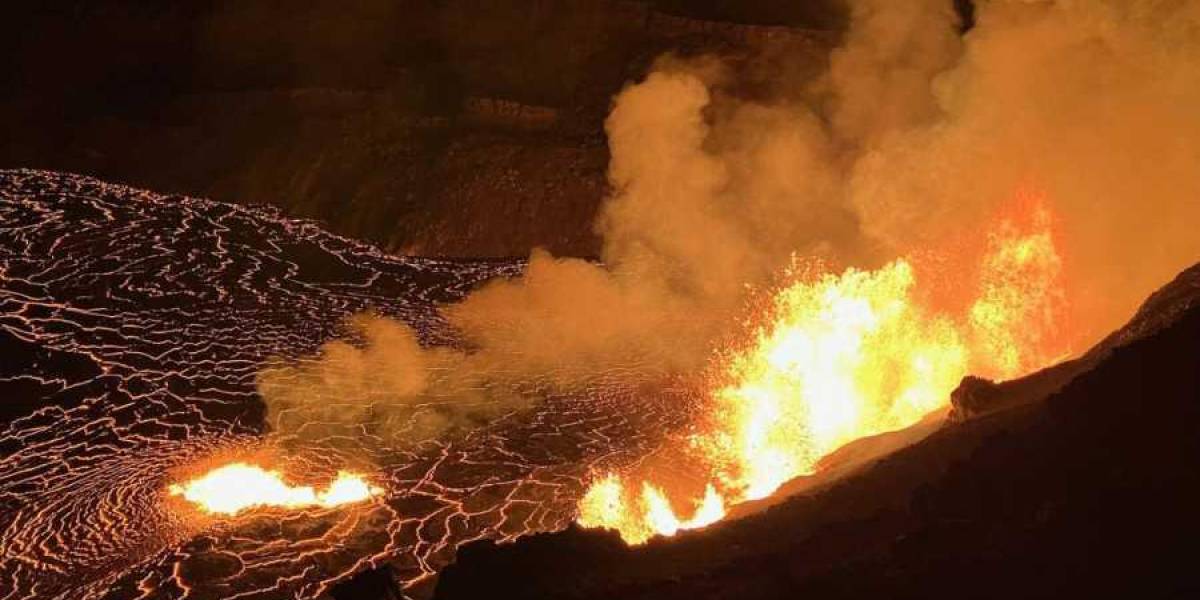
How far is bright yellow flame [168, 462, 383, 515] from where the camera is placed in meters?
11.2

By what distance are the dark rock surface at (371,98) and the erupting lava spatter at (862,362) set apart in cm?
956

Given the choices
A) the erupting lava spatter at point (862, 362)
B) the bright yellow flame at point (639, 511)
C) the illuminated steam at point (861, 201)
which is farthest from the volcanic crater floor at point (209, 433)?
the erupting lava spatter at point (862, 362)

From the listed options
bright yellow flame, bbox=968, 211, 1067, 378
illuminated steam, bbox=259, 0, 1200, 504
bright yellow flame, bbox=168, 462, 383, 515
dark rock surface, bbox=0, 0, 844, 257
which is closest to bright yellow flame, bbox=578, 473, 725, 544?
bright yellow flame, bbox=168, 462, 383, 515

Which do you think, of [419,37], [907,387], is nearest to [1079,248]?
[907,387]

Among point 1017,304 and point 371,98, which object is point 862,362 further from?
point 371,98

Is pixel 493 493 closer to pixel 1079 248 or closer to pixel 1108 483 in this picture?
pixel 1108 483

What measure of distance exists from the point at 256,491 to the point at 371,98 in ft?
61.4

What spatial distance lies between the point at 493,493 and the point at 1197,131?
11230 millimetres

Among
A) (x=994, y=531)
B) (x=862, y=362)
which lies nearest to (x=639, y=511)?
(x=994, y=531)

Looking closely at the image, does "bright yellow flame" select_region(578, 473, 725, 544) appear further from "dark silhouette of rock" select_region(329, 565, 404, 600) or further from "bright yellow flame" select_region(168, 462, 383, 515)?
"dark silhouette of rock" select_region(329, 565, 404, 600)

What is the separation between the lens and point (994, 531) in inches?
245

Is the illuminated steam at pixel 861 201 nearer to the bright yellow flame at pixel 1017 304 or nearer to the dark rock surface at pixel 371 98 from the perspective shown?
the bright yellow flame at pixel 1017 304

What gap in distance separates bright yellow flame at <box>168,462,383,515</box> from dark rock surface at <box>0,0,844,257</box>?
1295 cm

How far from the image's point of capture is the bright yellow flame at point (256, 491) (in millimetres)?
11250
